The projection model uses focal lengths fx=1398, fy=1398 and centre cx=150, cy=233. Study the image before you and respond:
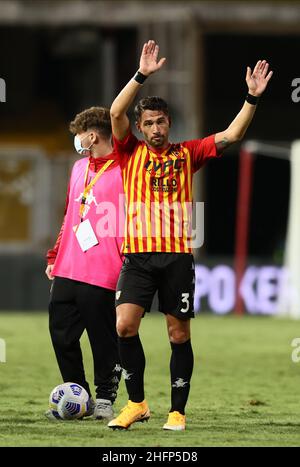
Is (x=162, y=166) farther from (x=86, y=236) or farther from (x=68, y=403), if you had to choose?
(x=68, y=403)

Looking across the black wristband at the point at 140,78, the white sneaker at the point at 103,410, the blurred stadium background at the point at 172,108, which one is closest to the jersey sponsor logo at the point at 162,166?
the black wristband at the point at 140,78

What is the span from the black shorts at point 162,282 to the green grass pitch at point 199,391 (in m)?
0.77

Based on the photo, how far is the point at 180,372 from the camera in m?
8.72

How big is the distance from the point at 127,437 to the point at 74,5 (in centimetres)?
1845

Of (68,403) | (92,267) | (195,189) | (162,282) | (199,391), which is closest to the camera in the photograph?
(162,282)

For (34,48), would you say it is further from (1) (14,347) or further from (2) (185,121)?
(1) (14,347)

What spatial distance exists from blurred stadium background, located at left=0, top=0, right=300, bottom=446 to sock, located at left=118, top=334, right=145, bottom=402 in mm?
266

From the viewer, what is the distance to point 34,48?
104 ft

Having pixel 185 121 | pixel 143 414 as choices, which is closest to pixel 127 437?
pixel 143 414

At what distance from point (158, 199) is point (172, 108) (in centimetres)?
1639

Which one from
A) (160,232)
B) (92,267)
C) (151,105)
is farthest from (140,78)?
(92,267)

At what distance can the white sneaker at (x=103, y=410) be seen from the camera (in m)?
9.30

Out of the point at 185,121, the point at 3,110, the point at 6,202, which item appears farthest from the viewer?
the point at 3,110

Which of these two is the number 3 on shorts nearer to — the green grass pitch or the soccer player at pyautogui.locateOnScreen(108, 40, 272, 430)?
the soccer player at pyautogui.locateOnScreen(108, 40, 272, 430)
